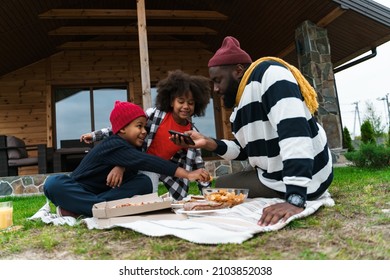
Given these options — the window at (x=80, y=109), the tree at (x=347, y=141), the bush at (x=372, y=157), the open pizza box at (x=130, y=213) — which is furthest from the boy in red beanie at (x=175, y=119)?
the tree at (x=347, y=141)

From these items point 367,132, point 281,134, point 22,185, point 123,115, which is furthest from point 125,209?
point 367,132

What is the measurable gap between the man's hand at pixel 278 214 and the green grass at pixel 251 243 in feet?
0.17

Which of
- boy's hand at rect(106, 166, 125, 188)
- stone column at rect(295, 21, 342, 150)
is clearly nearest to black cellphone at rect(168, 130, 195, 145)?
boy's hand at rect(106, 166, 125, 188)

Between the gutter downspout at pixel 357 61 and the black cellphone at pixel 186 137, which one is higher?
the gutter downspout at pixel 357 61

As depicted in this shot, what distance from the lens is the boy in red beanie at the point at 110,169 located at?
2.19 metres

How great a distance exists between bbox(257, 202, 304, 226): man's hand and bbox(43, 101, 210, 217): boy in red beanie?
66 cm

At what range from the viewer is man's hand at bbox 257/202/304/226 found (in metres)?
1.53

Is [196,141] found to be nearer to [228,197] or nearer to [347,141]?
[228,197]

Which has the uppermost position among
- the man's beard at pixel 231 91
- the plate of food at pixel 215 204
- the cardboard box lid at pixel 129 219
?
the man's beard at pixel 231 91

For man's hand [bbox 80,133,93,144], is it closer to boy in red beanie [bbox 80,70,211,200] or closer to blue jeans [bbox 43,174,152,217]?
boy in red beanie [bbox 80,70,211,200]

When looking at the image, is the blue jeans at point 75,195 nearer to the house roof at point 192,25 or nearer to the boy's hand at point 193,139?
the boy's hand at point 193,139
